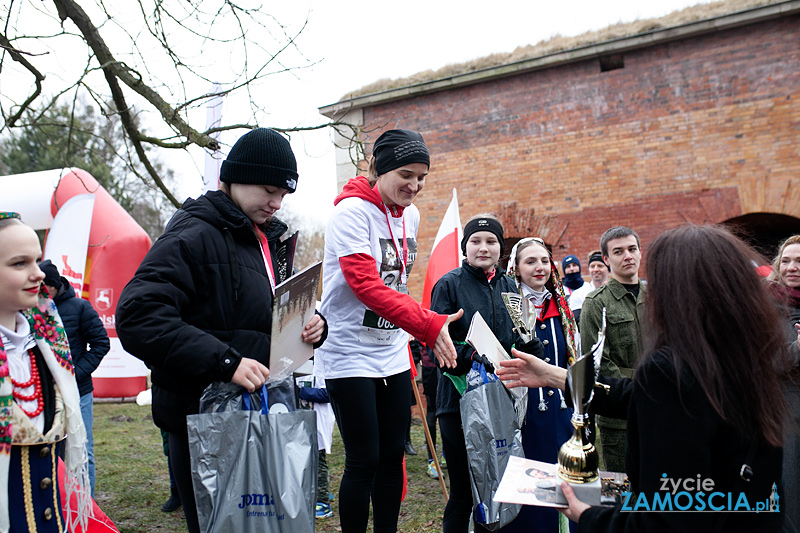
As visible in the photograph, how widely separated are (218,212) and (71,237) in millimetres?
8408

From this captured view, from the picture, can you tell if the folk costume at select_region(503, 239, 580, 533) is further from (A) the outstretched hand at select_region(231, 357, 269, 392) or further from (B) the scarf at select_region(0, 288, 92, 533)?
(B) the scarf at select_region(0, 288, 92, 533)

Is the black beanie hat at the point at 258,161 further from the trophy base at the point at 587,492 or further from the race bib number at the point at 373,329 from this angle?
the trophy base at the point at 587,492

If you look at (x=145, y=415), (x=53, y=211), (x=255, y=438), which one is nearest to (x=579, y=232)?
(x=145, y=415)

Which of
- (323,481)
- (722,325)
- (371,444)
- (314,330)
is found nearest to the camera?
(722,325)

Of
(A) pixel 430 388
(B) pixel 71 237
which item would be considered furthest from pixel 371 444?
(B) pixel 71 237

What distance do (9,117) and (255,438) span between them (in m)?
3.97

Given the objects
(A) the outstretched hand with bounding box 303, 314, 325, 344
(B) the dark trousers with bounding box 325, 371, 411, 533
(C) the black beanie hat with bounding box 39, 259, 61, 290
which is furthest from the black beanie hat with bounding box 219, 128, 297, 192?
(C) the black beanie hat with bounding box 39, 259, 61, 290

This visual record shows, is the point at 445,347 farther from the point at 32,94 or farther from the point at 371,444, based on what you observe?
the point at 32,94

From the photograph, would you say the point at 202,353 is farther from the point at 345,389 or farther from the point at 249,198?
the point at 345,389

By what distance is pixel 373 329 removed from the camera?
9.70 ft

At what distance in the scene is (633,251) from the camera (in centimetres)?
402

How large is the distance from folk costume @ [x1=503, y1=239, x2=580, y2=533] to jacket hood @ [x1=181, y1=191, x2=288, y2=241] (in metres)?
2.12

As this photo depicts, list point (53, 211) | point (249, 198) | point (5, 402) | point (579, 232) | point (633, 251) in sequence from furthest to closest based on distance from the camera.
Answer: point (579, 232)
point (53, 211)
point (633, 251)
point (249, 198)
point (5, 402)

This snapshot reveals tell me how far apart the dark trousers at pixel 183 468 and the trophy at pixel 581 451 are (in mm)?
1312
